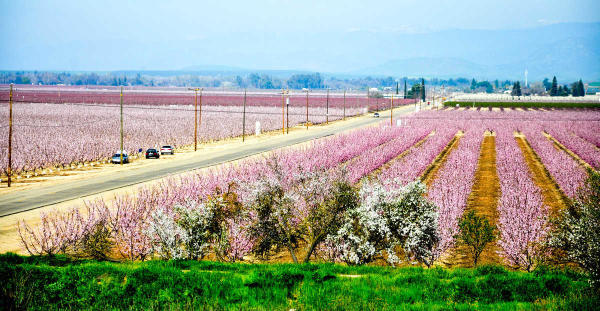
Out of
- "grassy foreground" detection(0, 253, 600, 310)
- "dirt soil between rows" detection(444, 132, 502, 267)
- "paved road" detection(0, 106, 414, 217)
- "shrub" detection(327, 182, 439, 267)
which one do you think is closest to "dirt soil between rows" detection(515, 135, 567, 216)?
"dirt soil between rows" detection(444, 132, 502, 267)

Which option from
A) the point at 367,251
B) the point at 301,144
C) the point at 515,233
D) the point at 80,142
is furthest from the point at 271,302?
the point at 80,142

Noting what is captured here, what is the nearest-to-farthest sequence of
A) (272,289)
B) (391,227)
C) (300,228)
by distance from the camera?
(272,289) → (391,227) → (300,228)

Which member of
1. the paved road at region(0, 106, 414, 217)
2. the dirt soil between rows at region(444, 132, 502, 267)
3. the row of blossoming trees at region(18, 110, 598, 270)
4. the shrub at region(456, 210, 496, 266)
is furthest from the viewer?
the paved road at region(0, 106, 414, 217)

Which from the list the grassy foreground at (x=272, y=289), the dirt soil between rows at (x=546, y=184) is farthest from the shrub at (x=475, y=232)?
the dirt soil between rows at (x=546, y=184)

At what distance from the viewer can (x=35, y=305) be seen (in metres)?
11.6

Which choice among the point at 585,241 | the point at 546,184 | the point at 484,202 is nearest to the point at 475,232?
the point at 585,241

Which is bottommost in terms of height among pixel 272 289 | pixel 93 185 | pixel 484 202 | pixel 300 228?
pixel 272 289

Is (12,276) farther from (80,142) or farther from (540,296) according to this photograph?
(80,142)

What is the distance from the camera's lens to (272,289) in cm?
1175

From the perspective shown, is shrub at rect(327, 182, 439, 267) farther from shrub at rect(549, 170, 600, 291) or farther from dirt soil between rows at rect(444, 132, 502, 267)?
shrub at rect(549, 170, 600, 291)

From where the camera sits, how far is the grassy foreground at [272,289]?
11.2 metres

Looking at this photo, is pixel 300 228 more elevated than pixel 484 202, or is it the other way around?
pixel 300 228

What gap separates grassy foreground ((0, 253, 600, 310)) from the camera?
36.6 feet

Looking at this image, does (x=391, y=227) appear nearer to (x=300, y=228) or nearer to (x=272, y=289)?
(x=300, y=228)
